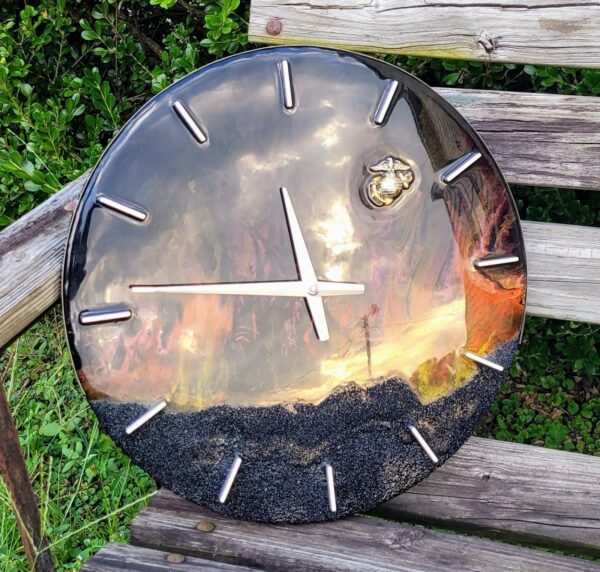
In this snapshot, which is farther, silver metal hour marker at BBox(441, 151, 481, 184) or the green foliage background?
the green foliage background

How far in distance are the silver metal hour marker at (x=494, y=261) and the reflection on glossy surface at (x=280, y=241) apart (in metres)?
0.01

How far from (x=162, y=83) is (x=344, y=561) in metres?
1.25

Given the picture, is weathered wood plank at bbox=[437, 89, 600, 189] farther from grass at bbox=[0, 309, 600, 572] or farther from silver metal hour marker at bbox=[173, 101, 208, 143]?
grass at bbox=[0, 309, 600, 572]

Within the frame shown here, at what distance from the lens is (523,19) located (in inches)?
61.0

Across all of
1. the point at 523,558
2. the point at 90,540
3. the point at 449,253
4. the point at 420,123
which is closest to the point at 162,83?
the point at 420,123

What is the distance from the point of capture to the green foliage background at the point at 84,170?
1.93 metres

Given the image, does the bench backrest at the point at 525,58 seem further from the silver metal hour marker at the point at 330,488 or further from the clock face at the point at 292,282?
the silver metal hour marker at the point at 330,488

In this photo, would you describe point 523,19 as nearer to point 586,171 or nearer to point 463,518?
point 586,171

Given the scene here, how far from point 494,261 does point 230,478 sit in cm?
65

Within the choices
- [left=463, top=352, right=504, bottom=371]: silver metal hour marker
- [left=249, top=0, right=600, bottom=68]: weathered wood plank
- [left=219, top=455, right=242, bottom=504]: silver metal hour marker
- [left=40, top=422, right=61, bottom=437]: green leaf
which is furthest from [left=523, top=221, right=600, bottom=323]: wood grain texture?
[left=40, top=422, right=61, bottom=437]: green leaf

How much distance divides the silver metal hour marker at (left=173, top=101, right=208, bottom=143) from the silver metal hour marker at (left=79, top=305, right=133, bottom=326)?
1.07 ft

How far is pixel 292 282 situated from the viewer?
52.3 inches

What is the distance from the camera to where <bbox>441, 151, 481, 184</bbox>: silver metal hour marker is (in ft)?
4.57

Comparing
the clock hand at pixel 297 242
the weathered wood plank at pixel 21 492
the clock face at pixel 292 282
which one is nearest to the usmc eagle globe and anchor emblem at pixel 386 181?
the clock face at pixel 292 282
